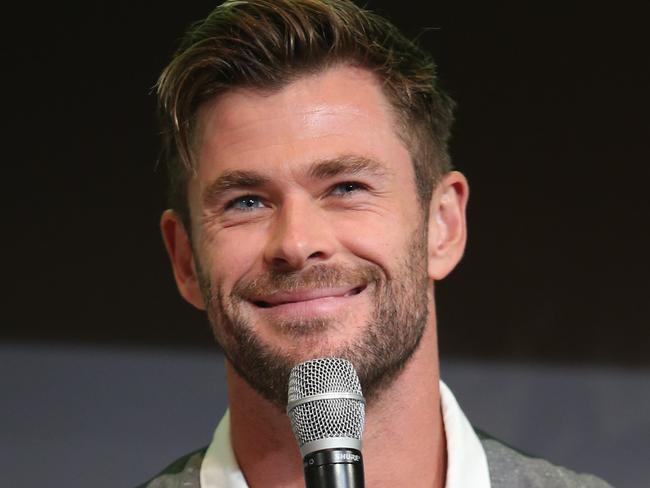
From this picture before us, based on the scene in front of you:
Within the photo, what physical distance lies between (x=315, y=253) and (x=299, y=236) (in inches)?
0.8

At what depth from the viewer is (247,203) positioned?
108 cm

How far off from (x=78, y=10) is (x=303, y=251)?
23.8 inches

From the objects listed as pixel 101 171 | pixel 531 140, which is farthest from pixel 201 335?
pixel 531 140

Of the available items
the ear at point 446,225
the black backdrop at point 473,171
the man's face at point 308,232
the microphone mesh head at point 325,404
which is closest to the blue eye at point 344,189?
the man's face at point 308,232

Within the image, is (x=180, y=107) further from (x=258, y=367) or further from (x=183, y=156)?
(x=258, y=367)

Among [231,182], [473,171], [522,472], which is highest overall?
[231,182]

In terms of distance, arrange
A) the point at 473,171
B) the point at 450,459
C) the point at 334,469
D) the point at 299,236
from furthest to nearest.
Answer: the point at 473,171 < the point at 450,459 < the point at 299,236 < the point at 334,469

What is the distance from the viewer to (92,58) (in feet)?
4.89

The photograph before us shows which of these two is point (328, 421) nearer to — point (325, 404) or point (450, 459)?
point (325, 404)

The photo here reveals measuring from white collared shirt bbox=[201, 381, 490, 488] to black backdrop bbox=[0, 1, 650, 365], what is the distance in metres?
0.29

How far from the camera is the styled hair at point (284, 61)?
1106 millimetres

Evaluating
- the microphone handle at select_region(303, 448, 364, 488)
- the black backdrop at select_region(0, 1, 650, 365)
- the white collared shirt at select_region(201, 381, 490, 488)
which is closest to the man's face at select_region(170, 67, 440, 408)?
the white collared shirt at select_region(201, 381, 490, 488)

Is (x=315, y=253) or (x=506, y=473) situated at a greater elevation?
(x=315, y=253)

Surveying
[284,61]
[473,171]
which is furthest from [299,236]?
[473,171]
